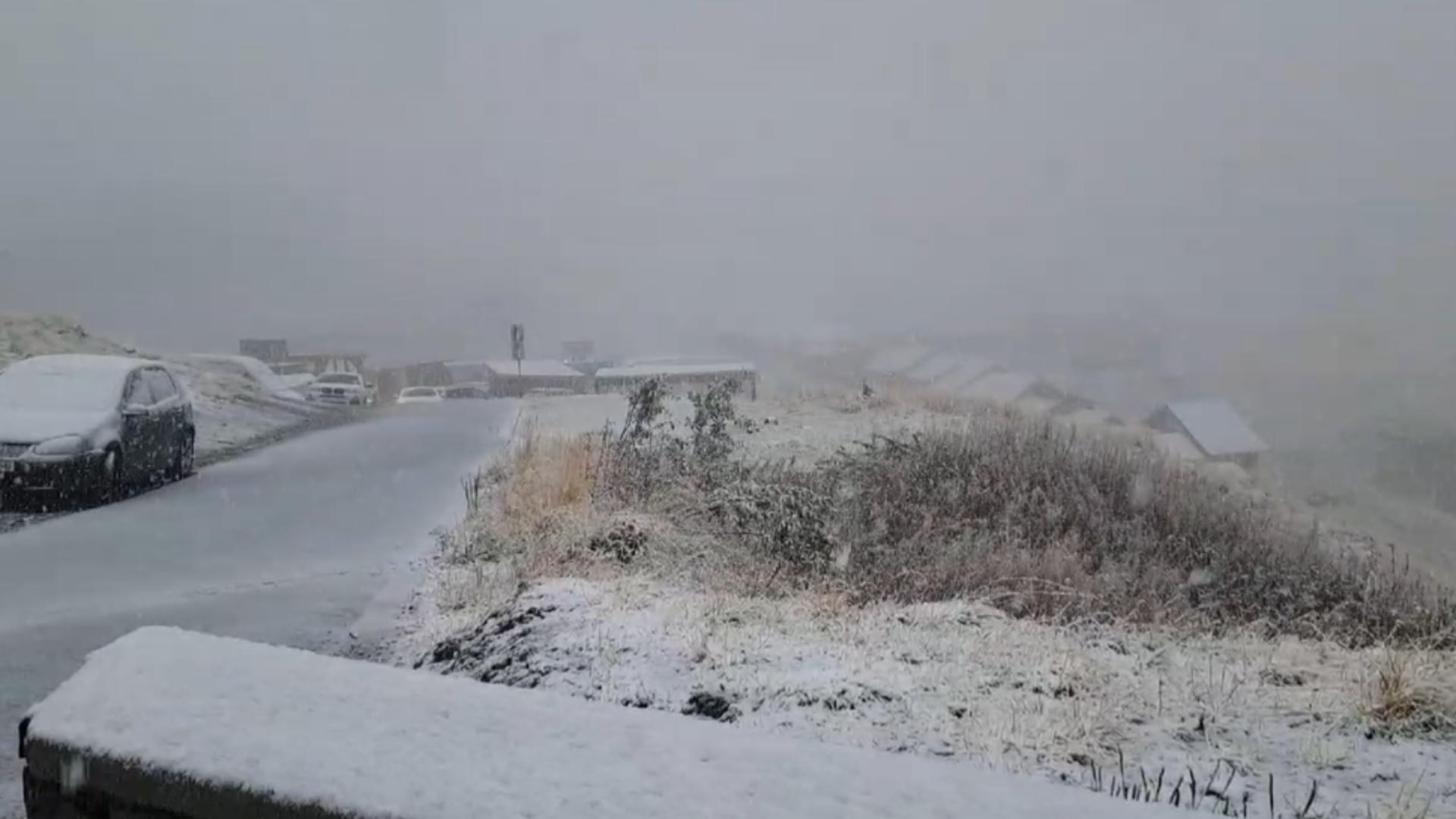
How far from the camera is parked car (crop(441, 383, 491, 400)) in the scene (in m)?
16.1

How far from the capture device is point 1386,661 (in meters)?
3.85

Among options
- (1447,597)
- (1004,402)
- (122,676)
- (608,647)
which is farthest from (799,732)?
(1004,402)

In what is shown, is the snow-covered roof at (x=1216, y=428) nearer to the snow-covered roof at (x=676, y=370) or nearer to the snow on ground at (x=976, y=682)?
the snow-covered roof at (x=676, y=370)

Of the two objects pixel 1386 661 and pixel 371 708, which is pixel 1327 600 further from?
pixel 371 708

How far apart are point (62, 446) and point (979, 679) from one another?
7.06 meters

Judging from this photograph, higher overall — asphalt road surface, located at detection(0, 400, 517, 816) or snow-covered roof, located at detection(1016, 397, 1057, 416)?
snow-covered roof, located at detection(1016, 397, 1057, 416)

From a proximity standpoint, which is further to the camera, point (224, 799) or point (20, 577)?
point (20, 577)

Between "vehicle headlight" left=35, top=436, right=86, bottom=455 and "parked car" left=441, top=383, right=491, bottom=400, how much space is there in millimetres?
8449

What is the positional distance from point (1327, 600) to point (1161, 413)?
25.5 ft

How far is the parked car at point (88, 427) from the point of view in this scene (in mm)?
7090

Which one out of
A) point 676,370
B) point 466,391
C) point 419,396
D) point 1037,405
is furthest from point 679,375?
point 419,396

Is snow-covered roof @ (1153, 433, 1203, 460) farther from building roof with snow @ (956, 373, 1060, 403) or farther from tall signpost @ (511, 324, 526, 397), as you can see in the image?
tall signpost @ (511, 324, 526, 397)

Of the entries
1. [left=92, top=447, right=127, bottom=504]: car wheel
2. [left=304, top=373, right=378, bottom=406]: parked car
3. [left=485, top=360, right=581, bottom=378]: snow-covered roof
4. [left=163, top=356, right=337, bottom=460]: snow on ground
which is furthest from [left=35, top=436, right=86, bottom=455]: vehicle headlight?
[left=485, top=360, right=581, bottom=378]: snow-covered roof

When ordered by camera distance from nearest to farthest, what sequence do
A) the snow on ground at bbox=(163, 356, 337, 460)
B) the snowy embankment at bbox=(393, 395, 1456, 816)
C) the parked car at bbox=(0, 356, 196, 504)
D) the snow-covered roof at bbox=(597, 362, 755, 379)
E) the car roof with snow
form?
the snowy embankment at bbox=(393, 395, 1456, 816)
the parked car at bbox=(0, 356, 196, 504)
the car roof with snow
the snow on ground at bbox=(163, 356, 337, 460)
the snow-covered roof at bbox=(597, 362, 755, 379)
